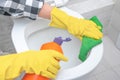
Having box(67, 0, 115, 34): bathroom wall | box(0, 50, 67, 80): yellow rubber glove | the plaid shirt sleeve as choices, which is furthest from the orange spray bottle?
box(67, 0, 115, 34): bathroom wall

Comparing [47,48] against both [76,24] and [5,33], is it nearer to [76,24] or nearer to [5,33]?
[76,24]

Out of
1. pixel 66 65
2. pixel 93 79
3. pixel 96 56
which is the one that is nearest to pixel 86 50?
pixel 96 56

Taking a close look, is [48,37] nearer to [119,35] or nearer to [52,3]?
[52,3]

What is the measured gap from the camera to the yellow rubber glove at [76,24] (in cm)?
97

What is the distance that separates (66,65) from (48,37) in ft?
0.55

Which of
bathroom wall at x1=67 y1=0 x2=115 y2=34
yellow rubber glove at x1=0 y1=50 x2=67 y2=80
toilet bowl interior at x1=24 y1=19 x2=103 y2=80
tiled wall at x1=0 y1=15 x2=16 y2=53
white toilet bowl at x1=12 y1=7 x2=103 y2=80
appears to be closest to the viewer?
yellow rubber glove at x1=0 y1=50 x2=67 y2=80

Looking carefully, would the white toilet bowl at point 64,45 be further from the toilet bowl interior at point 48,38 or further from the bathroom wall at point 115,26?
the bathroom wall at point 115,26

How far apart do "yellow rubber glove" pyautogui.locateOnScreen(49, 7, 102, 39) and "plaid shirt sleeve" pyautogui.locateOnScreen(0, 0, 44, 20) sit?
7cm

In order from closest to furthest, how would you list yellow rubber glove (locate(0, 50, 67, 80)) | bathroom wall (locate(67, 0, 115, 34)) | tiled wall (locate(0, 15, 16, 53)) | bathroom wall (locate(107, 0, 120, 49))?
yellow rubber glove (locate(0, 50, 67, 80))
tiled wall (locate(0, 15, 16, 53))
bathroom wall (locate(67, 0, 115, 34))
bathroom wall (locate(107, 0, 120, 49))

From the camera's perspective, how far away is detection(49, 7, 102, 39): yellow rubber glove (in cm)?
97

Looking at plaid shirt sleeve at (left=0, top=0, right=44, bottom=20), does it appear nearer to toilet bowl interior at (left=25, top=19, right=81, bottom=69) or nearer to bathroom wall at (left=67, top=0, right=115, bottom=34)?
toilet bowl interior at (left=25, top=19, right=81, bottom=69)

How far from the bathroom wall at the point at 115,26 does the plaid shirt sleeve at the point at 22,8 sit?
0.63 m

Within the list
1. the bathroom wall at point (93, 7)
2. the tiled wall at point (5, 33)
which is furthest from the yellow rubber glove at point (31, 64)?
the bathroom wall at point (93, 7)

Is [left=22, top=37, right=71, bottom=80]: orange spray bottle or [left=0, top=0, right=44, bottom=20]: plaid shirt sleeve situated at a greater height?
[left=0, top=0, right=44, bottom=20]: plaid shirt sleeve
